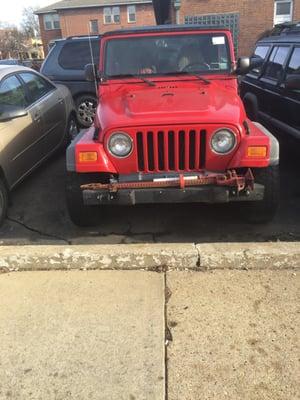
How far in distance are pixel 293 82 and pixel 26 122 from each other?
A: 3308mm

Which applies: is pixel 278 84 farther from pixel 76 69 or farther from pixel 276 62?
pixel 76 69

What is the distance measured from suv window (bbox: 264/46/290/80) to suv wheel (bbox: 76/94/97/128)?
373 cm

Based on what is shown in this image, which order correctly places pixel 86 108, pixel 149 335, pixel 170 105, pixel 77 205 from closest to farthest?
pixel 149 335 → pixel 170 105 → pixel 77 205 → pixel 86 108

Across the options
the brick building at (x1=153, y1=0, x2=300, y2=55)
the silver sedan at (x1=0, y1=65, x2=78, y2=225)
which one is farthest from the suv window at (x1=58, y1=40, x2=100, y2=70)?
the brick building at (x1=153, y1=0, x2=300, y2=55)

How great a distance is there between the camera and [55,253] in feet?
13.7

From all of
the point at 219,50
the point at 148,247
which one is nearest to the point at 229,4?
the point at 219,50

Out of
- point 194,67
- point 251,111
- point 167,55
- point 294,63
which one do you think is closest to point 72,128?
point 251,111

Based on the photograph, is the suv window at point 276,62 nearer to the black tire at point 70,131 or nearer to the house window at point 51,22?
the black tire at point 70,131

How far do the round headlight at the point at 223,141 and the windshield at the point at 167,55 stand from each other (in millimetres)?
1293

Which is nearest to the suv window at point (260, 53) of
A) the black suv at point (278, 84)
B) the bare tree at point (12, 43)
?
the black suv at point (278, 84)

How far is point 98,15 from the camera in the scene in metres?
42.8

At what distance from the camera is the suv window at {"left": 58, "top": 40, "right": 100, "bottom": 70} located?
989 centimetres

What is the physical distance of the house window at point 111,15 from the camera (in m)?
42.9

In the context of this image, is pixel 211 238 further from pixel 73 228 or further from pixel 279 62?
pixel 279 62
